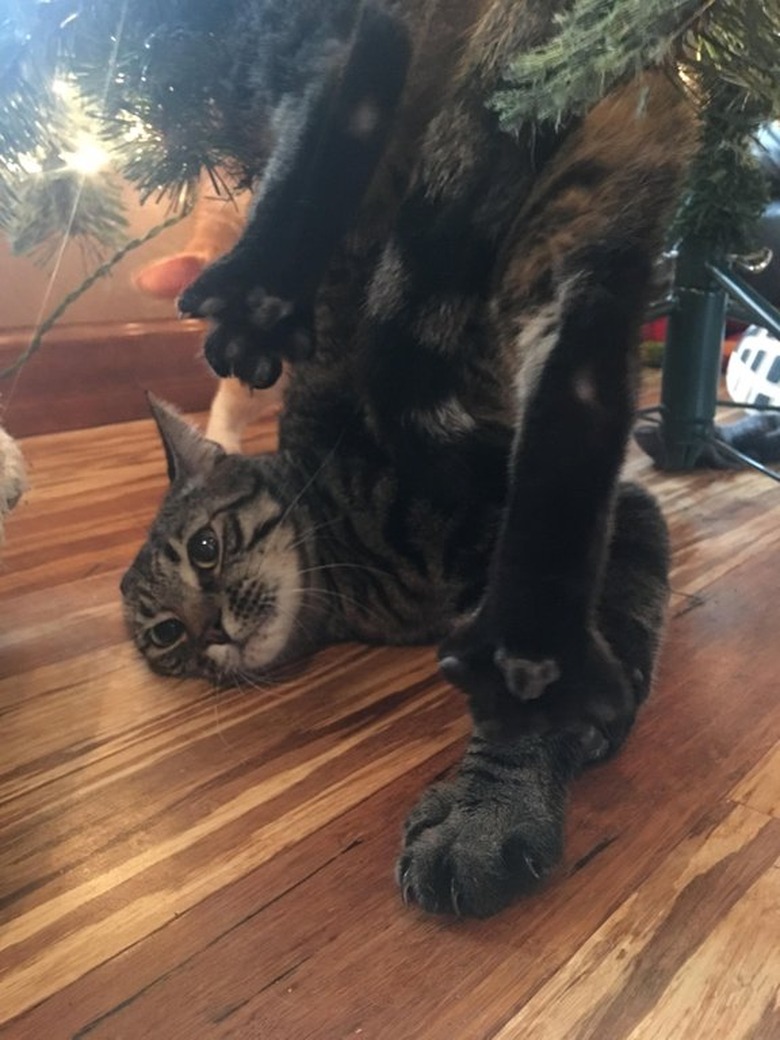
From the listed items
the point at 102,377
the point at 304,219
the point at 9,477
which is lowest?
the point at 102,377

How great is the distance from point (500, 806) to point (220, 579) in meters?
0.44

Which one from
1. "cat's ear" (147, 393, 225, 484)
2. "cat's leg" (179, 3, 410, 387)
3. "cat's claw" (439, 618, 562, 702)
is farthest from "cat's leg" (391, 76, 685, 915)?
"cat's ear" (147, 393, 225, 484)

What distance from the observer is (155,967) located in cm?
61

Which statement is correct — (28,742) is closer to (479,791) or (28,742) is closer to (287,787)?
(287,787)

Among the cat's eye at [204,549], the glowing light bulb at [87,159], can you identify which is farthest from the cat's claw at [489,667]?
the glowing light bulb at [87,159]

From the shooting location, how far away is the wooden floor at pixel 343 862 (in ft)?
1.88

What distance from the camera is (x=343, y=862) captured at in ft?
2.32

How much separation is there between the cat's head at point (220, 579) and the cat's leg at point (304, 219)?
27cm

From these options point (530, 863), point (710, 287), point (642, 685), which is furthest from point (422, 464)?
point (710, 287)

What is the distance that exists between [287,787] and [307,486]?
1.15ft

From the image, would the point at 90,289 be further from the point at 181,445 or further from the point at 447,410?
the point at 447,410

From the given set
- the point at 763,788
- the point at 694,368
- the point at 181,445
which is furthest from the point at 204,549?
the point at 694,368

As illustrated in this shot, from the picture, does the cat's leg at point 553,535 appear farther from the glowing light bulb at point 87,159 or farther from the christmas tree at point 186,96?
the glowing light bulb at point 87,159

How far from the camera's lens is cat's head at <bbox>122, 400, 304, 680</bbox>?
3.29 ft
